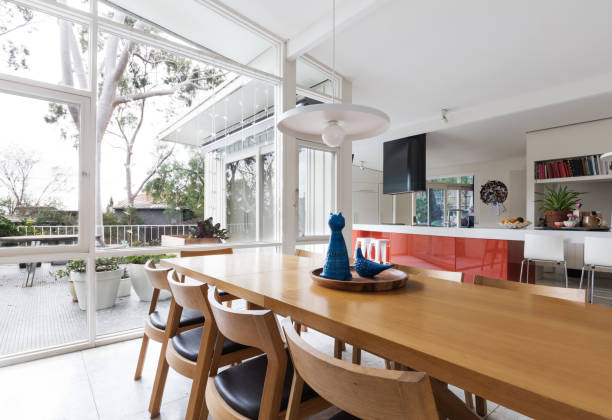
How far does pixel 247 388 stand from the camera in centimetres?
109

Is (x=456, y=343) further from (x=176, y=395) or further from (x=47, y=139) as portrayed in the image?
(x=47, y=139)

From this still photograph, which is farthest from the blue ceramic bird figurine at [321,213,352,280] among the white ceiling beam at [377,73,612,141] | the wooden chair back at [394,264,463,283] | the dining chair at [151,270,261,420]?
the white ceiling beam at [377,73,612,141]

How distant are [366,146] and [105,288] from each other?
584 cm

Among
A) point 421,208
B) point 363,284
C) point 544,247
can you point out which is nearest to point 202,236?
point 363,284

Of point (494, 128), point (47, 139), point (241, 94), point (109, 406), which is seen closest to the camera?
point (109, 406)

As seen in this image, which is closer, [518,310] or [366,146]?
[518,310]

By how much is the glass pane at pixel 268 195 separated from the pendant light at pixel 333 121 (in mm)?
1816

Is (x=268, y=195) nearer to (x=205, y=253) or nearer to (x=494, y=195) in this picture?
(x=205, y=253)

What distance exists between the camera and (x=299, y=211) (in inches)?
153

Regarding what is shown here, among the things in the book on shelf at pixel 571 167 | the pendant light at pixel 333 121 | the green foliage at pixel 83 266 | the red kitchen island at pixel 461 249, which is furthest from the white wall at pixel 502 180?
the green foliage at pixel 83 266

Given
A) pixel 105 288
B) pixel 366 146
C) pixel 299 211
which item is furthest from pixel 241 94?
pixel 366 146

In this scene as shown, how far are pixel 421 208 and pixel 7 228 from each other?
8.56 m

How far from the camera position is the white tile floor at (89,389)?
1662mm

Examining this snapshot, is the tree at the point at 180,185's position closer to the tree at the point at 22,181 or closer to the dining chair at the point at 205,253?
the dining chair at the point at 205,253
